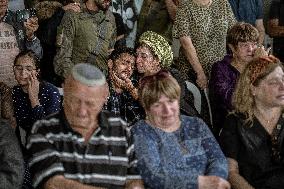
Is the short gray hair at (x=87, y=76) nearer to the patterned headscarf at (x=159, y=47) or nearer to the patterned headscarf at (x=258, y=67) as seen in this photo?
the patterned headscarf at (x=258, y=67)

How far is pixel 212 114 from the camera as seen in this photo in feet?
16.6

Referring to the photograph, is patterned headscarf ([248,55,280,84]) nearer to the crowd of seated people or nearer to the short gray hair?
the crowd of seated people

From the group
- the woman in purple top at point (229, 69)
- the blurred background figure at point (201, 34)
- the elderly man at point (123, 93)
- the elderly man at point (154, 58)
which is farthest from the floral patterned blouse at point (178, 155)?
the blurred background figure at point (201, 34)

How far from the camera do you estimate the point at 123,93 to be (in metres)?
4.56

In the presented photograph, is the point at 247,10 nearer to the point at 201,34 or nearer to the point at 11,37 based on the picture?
the point at 201,34

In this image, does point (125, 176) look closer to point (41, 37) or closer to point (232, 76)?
point (232, 76)

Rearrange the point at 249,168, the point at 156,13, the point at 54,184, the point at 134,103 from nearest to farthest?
the point at 54,184 < the point at 249,168 < the point at 134,103 < the point at 156,13

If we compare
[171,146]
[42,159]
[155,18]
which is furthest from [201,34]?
[42,159]

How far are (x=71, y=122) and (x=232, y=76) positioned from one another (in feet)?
6.58

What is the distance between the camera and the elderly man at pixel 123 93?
176 inches

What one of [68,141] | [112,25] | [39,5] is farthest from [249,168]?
[39,5]

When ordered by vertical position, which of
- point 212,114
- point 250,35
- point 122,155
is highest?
point 250,35

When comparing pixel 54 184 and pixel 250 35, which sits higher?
pixel 250 35

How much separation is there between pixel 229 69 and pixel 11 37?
73.5 inches
